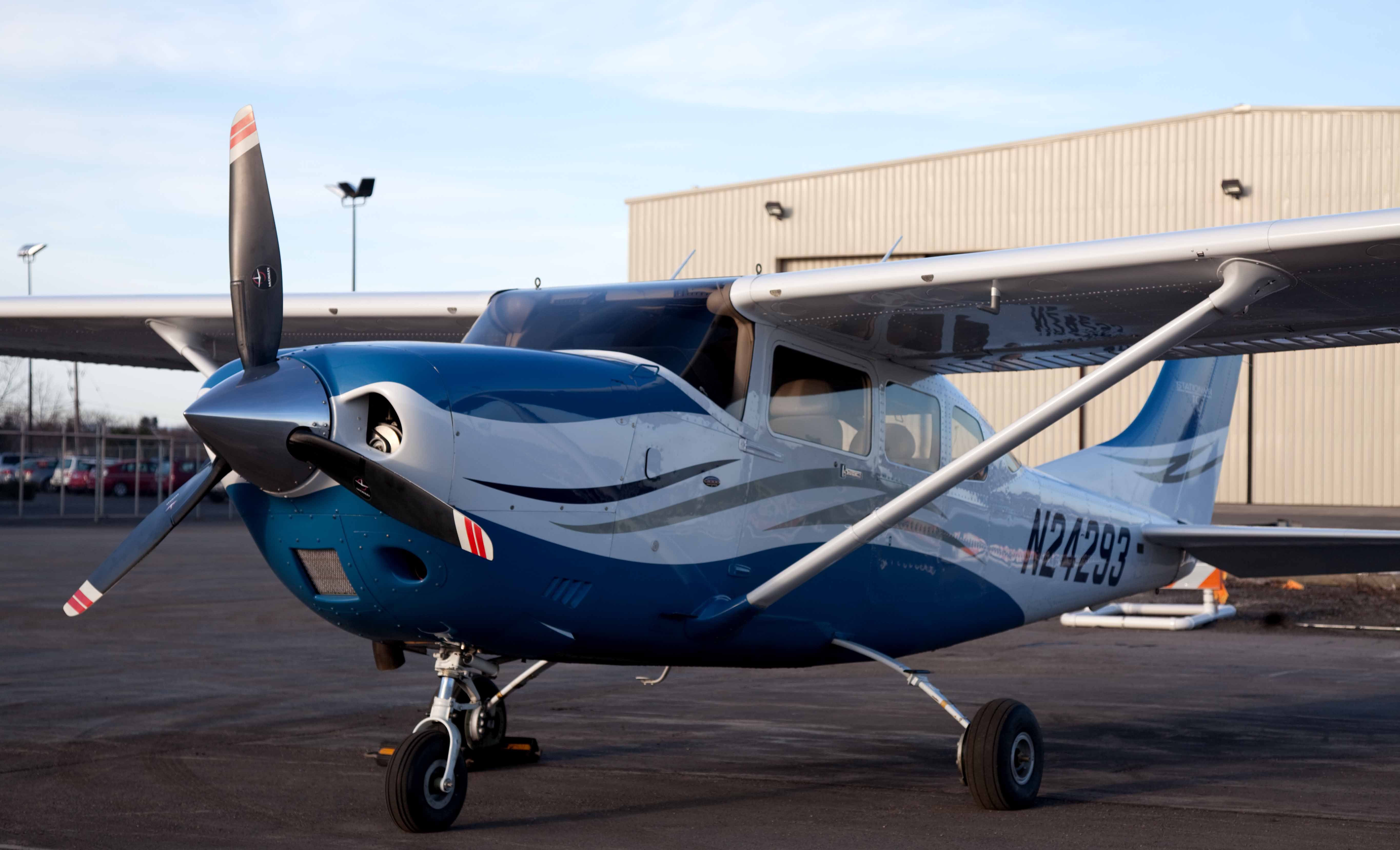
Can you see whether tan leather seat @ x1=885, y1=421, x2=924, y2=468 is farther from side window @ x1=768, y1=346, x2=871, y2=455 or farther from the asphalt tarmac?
the asphalt tarmac

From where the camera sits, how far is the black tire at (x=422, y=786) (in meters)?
5.09

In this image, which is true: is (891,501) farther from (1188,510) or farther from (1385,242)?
(1188,510)

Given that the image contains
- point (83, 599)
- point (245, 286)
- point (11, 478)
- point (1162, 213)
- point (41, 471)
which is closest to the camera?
point (245, 286)

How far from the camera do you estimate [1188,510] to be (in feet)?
31.4

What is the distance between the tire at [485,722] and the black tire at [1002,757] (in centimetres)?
244

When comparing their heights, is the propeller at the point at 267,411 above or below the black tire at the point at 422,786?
above

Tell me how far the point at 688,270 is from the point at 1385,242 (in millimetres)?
28525

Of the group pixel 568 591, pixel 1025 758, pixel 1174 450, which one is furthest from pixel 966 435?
pixel 568 591

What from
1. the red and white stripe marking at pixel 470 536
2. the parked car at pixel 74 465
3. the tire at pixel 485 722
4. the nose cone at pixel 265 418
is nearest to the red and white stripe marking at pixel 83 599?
the nose cone at pixel 265 418

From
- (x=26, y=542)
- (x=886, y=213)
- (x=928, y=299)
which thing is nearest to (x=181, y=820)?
(x=928, y=299)

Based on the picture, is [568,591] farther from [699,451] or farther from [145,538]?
[145,538]

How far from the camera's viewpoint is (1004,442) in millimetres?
5785

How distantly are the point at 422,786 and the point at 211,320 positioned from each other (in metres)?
3.88

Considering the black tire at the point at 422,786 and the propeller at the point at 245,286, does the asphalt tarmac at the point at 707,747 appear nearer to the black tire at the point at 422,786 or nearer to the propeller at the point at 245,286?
the black tire at the point at 422,786
